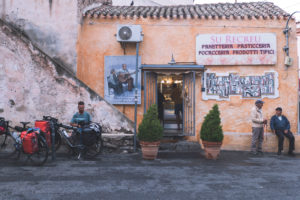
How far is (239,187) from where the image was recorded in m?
5.40

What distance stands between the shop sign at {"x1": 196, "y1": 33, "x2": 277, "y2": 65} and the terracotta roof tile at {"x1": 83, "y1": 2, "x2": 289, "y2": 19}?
757mm

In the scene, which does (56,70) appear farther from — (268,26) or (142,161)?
(268,26)

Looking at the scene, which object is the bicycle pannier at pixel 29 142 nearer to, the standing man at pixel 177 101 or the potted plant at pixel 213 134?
the potted plant at pixel 213 134

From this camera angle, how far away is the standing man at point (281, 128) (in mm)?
9406

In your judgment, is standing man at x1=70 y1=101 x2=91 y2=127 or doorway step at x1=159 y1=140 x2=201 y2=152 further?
doorway step at x1=159 y1=140 x2=201 y2=152

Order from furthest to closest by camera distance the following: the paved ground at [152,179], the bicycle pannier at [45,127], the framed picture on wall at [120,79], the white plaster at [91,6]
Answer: the white plaster at [91,6] < the framed picture on wall at [120,79] < the bicycle pannier at [45,127] < the paved ground at [152,179]

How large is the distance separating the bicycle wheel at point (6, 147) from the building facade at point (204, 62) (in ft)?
10.9

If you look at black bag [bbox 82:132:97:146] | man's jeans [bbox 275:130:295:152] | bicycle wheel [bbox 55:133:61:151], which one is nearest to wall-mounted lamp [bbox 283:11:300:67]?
man's jeans [bbox 275:130:295:152]

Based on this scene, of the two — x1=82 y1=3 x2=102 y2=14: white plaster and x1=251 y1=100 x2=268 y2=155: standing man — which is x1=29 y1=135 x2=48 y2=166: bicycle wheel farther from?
x1=251 y1=100 x2=268 y2=155: standing man

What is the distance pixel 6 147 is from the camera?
8016 millimetres

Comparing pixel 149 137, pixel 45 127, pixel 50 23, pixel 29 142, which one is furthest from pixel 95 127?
pixel 50 23

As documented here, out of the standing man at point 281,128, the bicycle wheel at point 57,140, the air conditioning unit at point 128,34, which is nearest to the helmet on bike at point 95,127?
the bicycle wheel at point 57,140

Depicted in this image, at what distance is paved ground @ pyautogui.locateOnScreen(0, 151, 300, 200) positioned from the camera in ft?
16.1

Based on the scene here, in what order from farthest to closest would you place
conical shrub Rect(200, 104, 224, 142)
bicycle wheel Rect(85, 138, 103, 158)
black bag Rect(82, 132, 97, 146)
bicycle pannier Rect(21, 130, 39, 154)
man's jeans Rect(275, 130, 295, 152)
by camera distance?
man's jeans Rect(275, 130, 295, 152) → bicycle wheel Rect(85, 138, 103, 158) → conical shrub Rect(200, 104, 224, 142) → black bag Rect(82, 132, 97, 146) → bicycle pannier Rect(21, 130, 39, 154)
